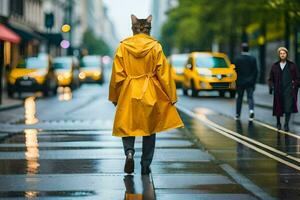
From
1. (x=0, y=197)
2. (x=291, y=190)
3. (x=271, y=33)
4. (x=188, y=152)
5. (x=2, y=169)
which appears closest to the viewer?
(x=0, y=197)

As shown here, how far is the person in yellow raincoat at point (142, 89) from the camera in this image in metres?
7.61

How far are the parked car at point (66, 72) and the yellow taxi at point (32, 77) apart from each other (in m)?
7.34

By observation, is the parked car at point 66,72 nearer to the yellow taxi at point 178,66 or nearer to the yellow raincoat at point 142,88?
the yellow taxi at point 178,66

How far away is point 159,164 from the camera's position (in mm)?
8789

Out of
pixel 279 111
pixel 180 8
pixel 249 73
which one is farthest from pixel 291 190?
pixel 180 8

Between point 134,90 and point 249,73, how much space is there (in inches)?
385

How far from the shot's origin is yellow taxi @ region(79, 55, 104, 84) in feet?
167

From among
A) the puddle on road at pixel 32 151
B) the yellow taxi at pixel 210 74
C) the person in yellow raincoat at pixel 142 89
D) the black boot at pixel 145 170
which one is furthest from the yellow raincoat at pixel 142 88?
the yellow taxi at pixel 210 74

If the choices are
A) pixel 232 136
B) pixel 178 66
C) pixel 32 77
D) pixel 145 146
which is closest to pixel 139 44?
pixel 145 146

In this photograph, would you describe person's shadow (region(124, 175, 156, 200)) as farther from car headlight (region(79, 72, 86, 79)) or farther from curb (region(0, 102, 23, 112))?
car headlight (region(79, 72, 86, 79))

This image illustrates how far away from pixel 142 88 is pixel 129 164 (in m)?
0.87

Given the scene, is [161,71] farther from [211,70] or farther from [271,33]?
[271,33]

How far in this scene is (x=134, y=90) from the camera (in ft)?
25.0

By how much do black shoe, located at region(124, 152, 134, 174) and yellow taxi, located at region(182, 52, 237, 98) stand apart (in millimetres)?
21789
